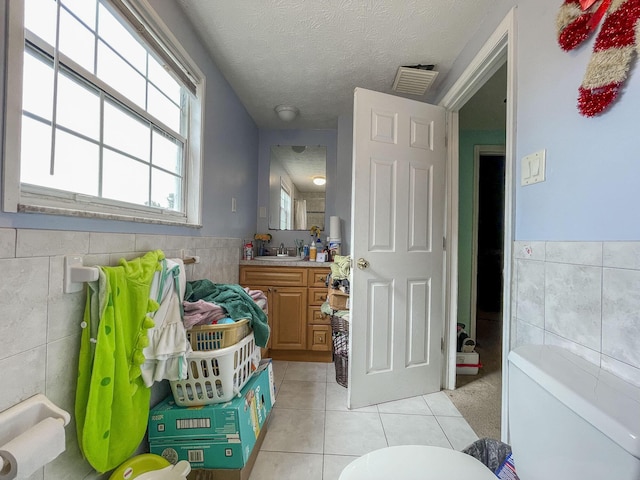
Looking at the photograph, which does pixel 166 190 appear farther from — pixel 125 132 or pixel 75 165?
pixel 75 165

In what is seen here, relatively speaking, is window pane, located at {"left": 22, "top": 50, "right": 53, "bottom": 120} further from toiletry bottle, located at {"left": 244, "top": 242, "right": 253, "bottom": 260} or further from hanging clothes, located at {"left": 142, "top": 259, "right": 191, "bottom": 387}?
toiletry bottle, located at {"left": 244, "top": 242, "right": 253, "bottom": 260}

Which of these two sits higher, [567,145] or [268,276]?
[567,145]

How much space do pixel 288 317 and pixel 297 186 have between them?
149 centimetres

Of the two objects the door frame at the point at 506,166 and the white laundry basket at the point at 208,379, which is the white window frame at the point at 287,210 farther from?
the white laundry basket at the point at 208,379

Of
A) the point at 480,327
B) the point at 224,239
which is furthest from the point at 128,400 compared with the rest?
the point at 480,327

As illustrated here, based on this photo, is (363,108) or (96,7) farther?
(363,108)

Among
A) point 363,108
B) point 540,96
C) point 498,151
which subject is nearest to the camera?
point 540,96

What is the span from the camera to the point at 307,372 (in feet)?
7.20

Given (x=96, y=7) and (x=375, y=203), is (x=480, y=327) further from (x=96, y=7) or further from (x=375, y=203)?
(x=96, y=7)

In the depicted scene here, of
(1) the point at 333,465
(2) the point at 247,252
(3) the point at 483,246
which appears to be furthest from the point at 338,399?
(3) the point at 483,246

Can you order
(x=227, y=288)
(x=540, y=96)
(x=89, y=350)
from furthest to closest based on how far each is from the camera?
(x=227, y=288) → (x=540, y=96) → (x=89, y=350)

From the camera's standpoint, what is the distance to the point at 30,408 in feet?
2.37

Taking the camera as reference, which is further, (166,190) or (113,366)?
(166,190)

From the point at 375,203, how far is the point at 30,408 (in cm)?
169
